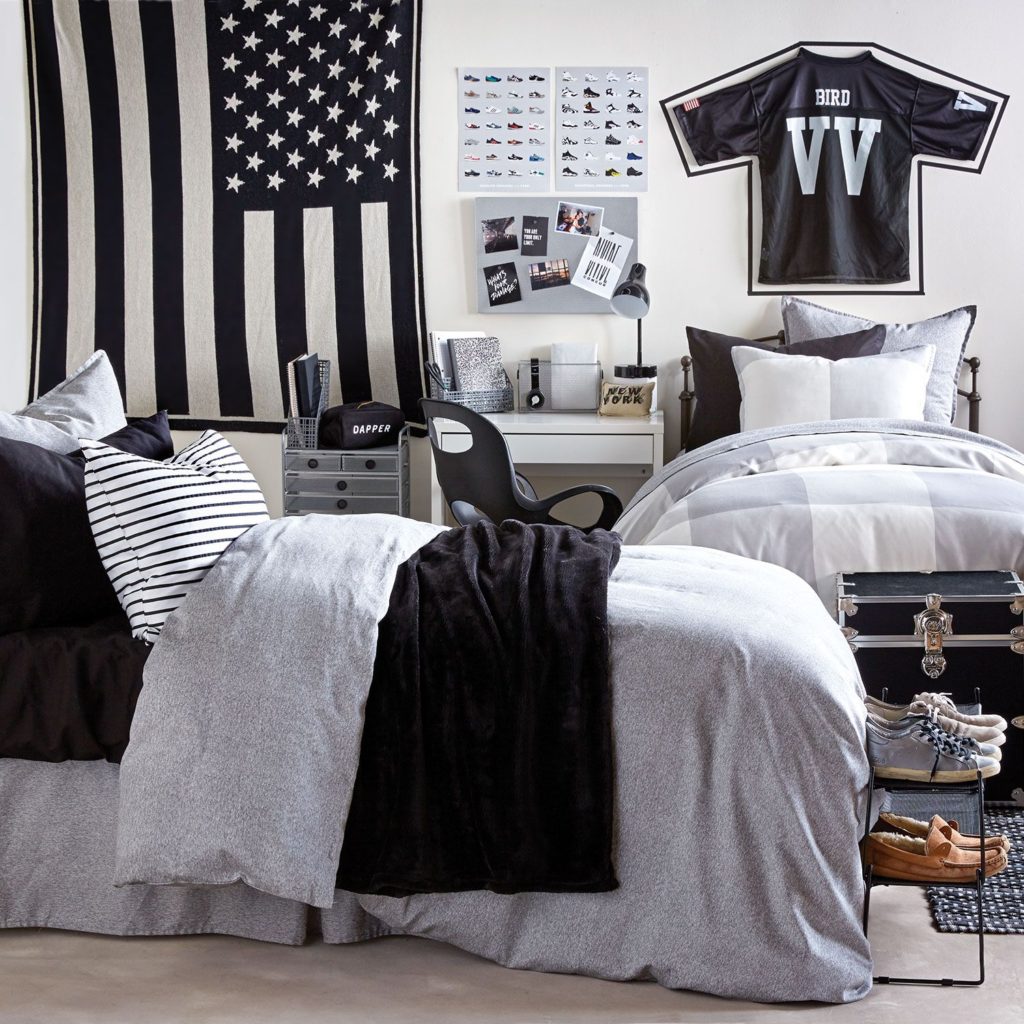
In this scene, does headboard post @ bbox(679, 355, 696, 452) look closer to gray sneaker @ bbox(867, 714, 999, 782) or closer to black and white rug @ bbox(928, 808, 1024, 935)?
black and white rug @ bbox(928, 808, 1024, 935)

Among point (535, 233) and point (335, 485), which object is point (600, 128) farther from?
point (335, 485)

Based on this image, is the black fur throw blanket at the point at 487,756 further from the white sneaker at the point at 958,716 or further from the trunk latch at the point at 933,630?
the trunk latch at the point at 933,630

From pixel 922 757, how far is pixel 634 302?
2.64 metres


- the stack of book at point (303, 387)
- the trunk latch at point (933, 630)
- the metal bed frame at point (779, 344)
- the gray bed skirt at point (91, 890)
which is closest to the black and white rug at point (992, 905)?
the trunk latch at point (933, 630)

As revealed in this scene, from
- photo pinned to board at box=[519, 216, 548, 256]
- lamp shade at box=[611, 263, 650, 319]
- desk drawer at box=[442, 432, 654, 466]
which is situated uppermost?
photo pinned to board at box=[519, 216, 548, 256]

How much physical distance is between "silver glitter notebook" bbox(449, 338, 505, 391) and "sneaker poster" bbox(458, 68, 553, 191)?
58 centimetres

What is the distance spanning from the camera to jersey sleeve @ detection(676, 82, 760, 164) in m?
4.36

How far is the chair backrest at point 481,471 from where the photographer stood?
3307 millimetres

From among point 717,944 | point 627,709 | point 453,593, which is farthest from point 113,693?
point 717,944

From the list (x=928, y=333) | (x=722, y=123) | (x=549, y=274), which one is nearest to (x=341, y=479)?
(x=549, y=274)

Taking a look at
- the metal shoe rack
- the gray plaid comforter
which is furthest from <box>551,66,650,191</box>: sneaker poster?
the metal shoe rack

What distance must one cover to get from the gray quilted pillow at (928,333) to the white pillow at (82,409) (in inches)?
101

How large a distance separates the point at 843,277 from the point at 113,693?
330 centimetres

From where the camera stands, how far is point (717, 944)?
5.73 feet
